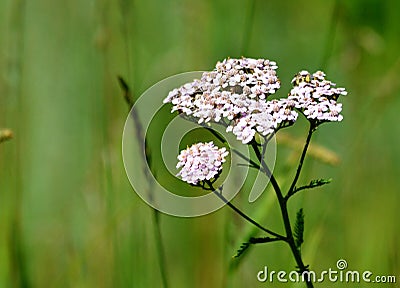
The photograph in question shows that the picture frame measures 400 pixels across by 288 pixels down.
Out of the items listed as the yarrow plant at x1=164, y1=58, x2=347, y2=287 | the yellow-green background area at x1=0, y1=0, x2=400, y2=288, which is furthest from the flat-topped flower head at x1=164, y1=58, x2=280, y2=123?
the yellow-green background area at x1=0, y1=0, x2=400, y2=288

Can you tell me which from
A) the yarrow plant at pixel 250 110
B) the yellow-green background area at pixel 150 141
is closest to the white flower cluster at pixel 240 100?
the yarrow plant at pixel 250 110

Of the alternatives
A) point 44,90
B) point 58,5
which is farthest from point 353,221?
point 58,5

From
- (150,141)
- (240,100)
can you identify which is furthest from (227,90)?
(150,141)

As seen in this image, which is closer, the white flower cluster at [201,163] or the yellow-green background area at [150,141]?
the white flower cluster at [201,163]

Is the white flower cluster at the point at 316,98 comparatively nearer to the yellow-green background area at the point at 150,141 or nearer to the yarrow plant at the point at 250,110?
the yarrow plant at the point at 250,110

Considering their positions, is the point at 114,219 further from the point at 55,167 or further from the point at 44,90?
the point at 44,90

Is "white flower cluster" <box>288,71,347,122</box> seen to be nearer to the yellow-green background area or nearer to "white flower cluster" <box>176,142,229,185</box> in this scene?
"white flower cluster" <box>176,142,229,185</box>

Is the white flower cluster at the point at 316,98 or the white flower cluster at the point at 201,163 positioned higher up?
the white flower cluster at the point at 316,98
